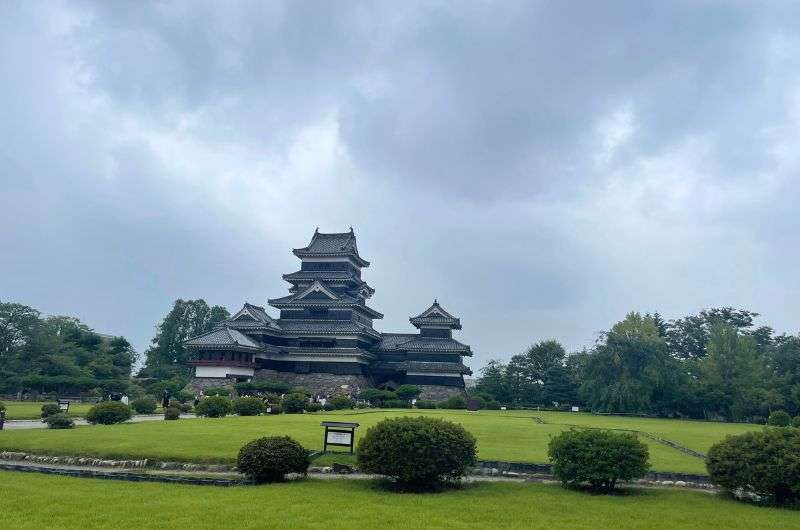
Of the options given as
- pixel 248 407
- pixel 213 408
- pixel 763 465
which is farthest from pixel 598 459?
pixel 213 408

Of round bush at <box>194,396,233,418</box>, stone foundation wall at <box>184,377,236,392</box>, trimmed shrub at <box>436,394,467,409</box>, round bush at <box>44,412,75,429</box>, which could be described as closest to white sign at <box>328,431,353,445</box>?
round bush at <box>44,412,75,429</box>

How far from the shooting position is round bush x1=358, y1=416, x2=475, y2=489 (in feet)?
51.9

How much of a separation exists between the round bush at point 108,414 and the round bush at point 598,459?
24254 millimetres

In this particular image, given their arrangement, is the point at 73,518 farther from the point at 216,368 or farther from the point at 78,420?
the point at 216,368

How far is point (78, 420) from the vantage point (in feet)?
114

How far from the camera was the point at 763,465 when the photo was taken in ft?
49.1

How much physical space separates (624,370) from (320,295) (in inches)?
1404

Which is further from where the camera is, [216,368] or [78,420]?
[216,368]

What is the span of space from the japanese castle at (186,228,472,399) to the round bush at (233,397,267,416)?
25113 millimetres

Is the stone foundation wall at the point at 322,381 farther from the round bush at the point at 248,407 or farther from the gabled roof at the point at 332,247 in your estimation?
the round bush at the point at 248,407

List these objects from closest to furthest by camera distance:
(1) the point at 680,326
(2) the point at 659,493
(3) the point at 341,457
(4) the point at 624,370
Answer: (2) the point at 659,493
(3) the point at 341,457
(4) the point at 624,370
(1) the point at 680,326

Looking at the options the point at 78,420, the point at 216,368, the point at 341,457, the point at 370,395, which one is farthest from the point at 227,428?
the point at 216,368

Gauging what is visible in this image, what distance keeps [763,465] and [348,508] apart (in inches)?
410

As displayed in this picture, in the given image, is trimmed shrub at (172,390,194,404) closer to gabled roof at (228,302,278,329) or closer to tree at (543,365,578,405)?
gabled roof at (228,302,278,329)
